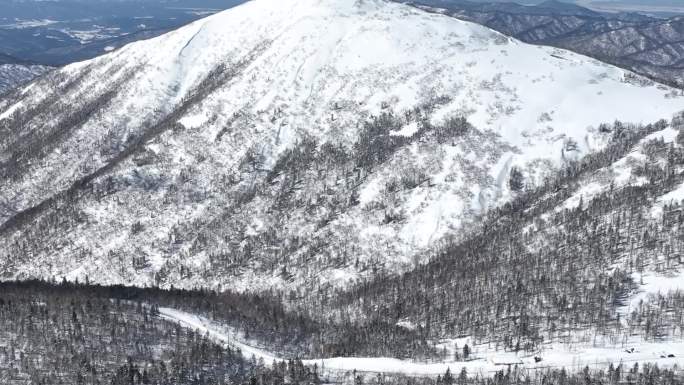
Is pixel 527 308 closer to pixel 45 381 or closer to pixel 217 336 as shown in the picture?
pixel 217 336

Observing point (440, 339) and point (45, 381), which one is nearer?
point (45, 381)

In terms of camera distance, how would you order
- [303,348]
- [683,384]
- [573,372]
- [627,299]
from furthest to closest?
[303,348] → [627,299] → [573,372] → [683,384]

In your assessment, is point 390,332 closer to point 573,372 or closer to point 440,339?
point 440,339

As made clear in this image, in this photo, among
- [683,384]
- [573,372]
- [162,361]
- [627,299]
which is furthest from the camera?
[627,299]

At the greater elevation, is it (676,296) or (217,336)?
(676,296)

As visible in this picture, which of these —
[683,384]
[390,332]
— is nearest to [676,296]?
[683,384]

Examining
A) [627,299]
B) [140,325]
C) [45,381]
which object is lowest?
[45,381]
